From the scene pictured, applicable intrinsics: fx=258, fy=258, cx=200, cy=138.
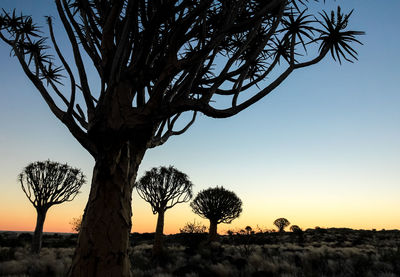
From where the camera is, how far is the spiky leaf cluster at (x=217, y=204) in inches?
1004

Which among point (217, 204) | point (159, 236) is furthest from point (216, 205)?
point (159, 236)

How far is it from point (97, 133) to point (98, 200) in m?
0.82

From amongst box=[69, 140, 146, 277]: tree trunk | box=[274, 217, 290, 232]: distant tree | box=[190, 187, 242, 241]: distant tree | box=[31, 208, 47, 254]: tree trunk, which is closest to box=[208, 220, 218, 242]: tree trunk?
box=[190, 187, 242, 241]: distant tree

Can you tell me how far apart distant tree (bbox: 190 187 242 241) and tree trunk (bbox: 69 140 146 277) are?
906 inches

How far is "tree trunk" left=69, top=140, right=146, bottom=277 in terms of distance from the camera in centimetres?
289

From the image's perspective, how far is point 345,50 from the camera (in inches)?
198

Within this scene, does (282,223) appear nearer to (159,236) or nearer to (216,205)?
(216,205)

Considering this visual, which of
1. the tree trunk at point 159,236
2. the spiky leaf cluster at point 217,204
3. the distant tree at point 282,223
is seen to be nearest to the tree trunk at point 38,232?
the tree trunk at point 159,236

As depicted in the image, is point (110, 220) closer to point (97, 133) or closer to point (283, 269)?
point (97, 133)

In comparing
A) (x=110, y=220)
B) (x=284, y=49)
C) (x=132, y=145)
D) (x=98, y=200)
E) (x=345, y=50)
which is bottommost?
(x=110, y=220)

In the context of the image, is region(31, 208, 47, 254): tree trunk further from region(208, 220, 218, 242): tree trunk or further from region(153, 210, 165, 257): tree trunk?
region(208, 220, 218, 242): tree trunk

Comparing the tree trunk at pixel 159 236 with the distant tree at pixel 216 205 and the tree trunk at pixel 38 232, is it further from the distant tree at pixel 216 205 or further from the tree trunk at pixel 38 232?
the distant tree at pixel 216 205

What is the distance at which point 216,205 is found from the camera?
25.4 meters

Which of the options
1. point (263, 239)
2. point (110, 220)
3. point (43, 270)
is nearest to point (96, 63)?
point (110, 220)
